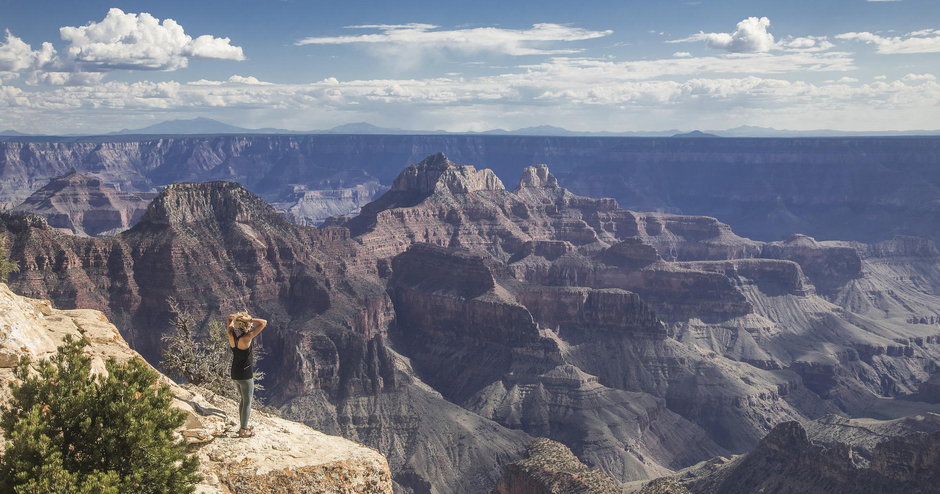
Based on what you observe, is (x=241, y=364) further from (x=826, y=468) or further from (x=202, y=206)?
(x=202, y=206)

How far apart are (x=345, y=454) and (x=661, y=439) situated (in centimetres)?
11434

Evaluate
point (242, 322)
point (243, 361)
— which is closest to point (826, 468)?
point (243, 361)

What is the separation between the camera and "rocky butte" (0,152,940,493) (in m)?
124

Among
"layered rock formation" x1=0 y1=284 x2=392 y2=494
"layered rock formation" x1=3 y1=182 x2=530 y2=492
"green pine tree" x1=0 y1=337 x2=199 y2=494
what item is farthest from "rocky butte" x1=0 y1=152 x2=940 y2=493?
"green pine tree" x1=0 y1=337 x2=199 y2=494

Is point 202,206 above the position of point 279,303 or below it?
above

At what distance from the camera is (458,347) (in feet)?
516

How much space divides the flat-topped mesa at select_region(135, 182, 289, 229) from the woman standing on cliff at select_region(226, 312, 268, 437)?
118m

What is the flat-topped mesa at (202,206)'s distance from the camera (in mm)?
143500

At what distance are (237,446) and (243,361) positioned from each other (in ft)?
9.80

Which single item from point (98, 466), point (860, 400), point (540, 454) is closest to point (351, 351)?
point (540, 454)

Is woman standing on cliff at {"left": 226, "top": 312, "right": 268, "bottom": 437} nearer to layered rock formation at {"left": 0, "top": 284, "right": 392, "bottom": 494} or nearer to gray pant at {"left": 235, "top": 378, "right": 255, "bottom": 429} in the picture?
gray pant at {"left": 235, "top": 378, "right": 255, "bottom": 429}

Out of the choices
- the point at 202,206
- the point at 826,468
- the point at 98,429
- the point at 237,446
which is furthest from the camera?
the point at 202,206

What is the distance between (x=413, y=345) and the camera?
6363 inches

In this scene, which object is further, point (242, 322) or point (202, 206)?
point (202, 206)
